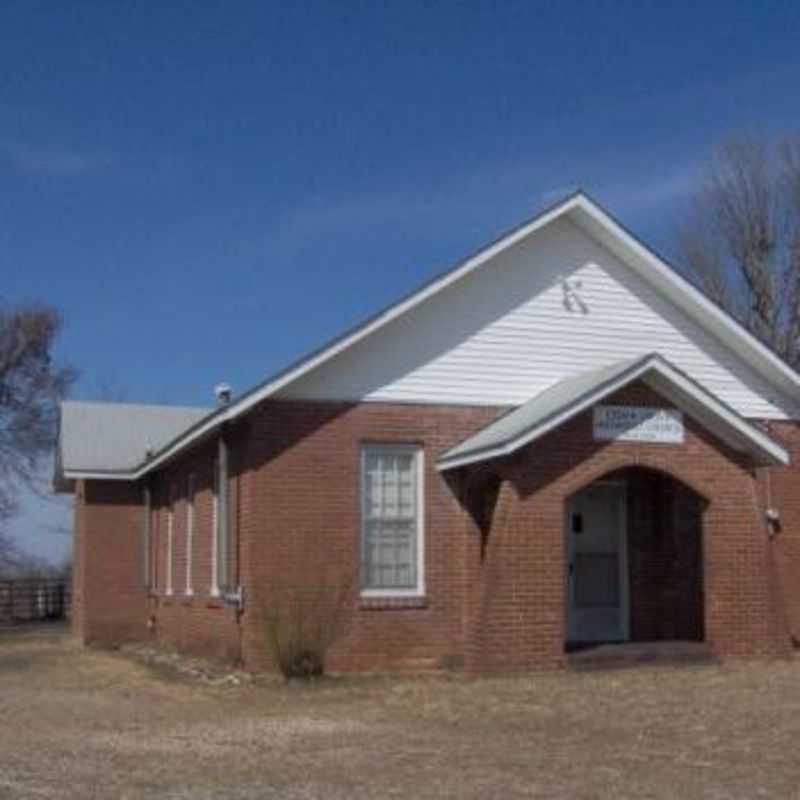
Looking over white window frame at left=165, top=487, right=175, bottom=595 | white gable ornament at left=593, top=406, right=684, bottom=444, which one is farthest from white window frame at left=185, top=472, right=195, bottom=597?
white gable ornament at left=593, top=406, right=684, bottom=444

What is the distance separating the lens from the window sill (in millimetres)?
18797

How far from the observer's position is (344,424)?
19062 mm

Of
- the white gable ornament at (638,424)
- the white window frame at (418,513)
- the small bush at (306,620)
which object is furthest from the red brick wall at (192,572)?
the white gable ornament at (638,424)

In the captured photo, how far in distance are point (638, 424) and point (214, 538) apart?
6.50 meters

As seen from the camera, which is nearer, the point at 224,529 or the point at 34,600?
the point at 224,529

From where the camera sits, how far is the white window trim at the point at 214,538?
20562mm

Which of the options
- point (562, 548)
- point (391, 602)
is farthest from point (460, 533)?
point (562, 548)

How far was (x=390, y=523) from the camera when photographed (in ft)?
63.3

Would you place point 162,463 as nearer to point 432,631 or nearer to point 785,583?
point 432,631

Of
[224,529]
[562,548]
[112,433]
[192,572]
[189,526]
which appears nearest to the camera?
[562,548]

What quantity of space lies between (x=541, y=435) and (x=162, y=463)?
9547 millimetres

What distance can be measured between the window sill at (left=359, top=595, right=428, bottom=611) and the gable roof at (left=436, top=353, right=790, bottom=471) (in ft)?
5.67

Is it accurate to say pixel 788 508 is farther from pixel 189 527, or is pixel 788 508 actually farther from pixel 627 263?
pixel 189 527

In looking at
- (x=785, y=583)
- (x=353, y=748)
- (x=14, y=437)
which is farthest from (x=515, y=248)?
(x=14, y=437)
